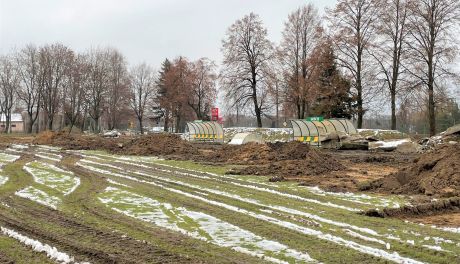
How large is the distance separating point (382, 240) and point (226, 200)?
469 cm

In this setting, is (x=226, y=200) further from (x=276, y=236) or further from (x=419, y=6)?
(x=419, y=6)

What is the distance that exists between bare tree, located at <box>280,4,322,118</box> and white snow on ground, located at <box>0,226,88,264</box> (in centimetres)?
4532

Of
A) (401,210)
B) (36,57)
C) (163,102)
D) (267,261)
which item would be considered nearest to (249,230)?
(267,261)

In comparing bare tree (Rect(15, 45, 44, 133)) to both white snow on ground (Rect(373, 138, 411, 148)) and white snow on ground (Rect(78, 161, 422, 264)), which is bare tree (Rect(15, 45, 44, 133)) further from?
white snow on ground (Rect(78, 161, 422, 264))

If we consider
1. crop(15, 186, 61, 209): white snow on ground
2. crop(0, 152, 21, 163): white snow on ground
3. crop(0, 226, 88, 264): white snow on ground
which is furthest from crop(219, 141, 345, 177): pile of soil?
crop(0, 152, 21, 163): white snow on ground

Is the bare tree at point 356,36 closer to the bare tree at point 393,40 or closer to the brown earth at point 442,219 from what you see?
the bare tree at point 393,40

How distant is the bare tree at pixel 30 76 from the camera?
74.9 metres

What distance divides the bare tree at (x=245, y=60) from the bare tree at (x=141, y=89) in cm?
3262

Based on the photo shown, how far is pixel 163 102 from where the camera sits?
75.8 m

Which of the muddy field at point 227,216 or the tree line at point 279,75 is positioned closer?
the muddy field at point 227,216

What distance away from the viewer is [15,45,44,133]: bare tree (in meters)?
74.9

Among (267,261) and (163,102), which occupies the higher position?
(163,102)

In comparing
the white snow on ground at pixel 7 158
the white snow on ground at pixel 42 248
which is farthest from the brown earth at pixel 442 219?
the white snow on ground at pixel 7 158

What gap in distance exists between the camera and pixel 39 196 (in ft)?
38.2
